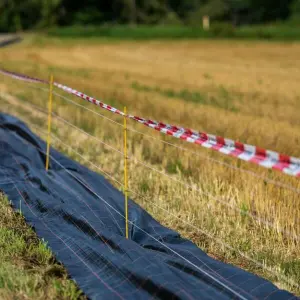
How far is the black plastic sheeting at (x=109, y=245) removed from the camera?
15.8 feet

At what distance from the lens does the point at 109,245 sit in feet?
18.7

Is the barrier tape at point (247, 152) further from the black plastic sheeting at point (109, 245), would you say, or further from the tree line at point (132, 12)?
the tree line at point (132, 12)

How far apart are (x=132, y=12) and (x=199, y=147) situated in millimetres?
68925

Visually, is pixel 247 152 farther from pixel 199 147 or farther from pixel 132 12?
pixel 132 12

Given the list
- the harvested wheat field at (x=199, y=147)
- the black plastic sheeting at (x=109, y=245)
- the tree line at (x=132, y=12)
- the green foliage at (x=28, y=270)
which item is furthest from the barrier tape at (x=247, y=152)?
the tree line at (x=132, y=12)

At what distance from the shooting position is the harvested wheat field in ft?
20.6

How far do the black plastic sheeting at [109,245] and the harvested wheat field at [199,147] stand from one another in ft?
1.09

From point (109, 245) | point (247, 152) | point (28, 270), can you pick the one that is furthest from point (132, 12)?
point (247, 152)

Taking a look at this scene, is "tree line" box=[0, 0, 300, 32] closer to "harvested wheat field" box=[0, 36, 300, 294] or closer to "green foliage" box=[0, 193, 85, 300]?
"harvested wheat field" box=[0, 36, 300, 294]

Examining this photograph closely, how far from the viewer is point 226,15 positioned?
76.0 m

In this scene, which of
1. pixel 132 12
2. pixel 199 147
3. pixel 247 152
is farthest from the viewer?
pixel 132 12

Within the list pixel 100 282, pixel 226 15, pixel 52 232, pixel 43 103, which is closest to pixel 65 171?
pixel 52 232

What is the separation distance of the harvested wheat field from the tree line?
46.4m

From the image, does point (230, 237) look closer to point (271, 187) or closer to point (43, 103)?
point (271, 187)
